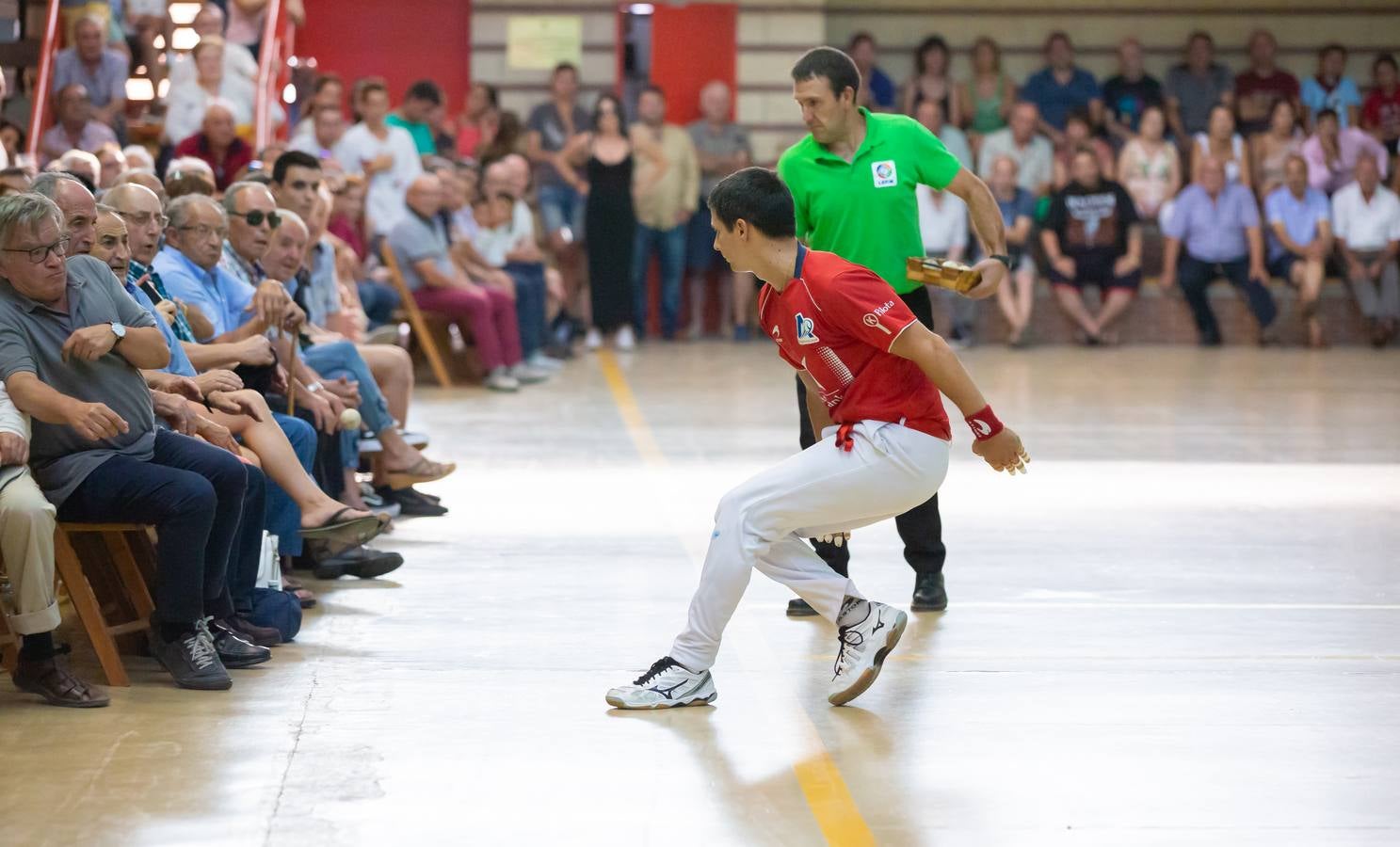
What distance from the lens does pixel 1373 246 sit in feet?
55.5

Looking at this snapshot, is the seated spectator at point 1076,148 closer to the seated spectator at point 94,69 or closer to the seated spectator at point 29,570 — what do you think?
the seated spectator at point 94,69

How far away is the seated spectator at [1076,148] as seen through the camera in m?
17.1

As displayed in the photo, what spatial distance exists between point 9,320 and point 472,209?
9121mm

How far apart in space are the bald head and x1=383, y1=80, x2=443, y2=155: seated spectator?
2235mm

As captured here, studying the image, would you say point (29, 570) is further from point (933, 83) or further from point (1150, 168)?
point (1150, 168)

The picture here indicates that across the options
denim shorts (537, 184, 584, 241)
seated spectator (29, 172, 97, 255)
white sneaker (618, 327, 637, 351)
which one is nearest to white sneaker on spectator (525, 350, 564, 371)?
white sneaker (618, 327, 637, 351)

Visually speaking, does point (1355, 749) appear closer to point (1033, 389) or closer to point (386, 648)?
point (386, 648)

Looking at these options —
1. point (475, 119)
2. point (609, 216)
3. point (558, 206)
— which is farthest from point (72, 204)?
point (475, 119)

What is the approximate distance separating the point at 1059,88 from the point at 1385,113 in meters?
3.15

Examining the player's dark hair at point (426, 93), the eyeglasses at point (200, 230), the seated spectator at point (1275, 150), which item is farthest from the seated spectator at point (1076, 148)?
the eyeglasses at point (200, 230)

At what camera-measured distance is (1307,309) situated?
1700 cm

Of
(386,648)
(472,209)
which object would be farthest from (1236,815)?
(472,209)

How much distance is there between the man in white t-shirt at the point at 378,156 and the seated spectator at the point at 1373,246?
8721 millimetres

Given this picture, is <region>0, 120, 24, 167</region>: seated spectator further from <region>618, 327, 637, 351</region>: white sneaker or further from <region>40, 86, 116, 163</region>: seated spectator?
<region>618, 327, 637, 351</region>: white sneaker
